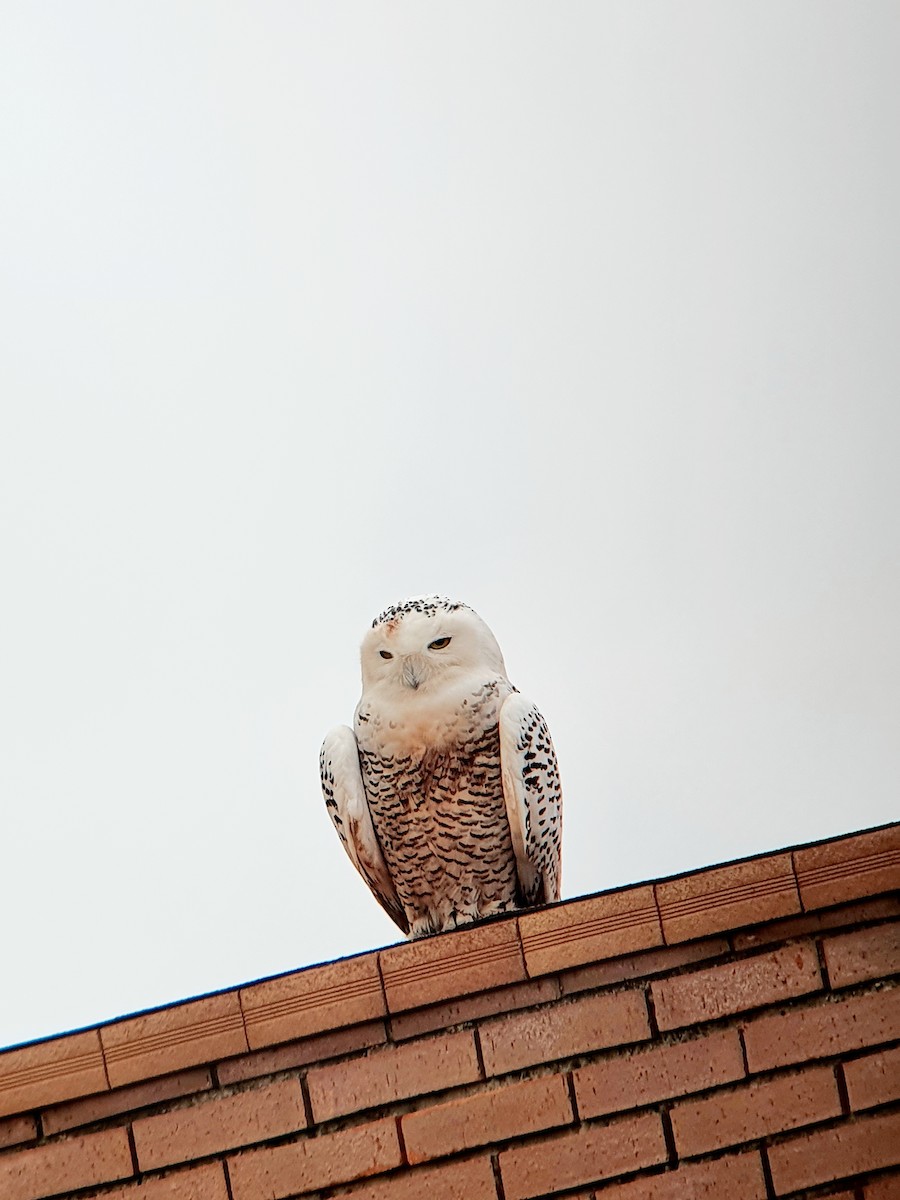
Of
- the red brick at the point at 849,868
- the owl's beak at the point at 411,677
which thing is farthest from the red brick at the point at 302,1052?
the owl's beak at the point at 411,677

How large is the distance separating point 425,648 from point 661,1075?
1031mm

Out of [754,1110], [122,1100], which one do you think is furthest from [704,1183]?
[122,1100]

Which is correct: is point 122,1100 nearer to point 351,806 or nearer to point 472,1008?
point 472,1008

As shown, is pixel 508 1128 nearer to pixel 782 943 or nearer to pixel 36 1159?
pixel 782 943

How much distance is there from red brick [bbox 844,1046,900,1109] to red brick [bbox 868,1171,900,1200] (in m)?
0.10

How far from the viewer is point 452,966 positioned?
2.09 m

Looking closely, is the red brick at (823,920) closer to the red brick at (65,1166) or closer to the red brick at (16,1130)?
the red brick at (65,1166)

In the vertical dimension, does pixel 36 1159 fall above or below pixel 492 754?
below

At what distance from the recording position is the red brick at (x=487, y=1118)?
6.59 feet

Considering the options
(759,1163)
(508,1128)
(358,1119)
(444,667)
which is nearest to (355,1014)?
(358,1119)

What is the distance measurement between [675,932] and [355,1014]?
0.51 metres

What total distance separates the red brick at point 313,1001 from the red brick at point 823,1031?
1.89ft

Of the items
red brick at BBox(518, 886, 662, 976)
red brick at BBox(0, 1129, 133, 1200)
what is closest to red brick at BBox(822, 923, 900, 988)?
red brick at BBox(518, 886, 662, 976)

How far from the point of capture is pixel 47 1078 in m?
2.08
